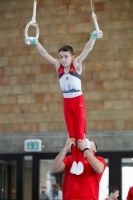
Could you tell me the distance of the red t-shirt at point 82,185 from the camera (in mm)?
4297

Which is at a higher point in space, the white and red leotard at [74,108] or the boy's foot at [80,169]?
the white and red leotard at [74,108]

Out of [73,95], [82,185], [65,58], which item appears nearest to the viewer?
[82,185]

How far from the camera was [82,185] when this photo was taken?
434cm

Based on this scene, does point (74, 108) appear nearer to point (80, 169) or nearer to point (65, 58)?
point (65, 58)

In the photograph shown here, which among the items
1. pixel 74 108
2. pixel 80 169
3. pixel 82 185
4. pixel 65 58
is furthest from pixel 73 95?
pixel 82 185

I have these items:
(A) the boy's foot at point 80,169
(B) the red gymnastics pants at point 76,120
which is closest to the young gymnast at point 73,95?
(B) the red gymnastics pants at point 76,120

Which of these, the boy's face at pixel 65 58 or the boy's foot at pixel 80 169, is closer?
the boy's foot at pixel 80 169

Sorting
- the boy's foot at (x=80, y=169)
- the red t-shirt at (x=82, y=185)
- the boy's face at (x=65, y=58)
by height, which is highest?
the boy's face at (x=65, y=58)

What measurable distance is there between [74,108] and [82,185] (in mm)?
832

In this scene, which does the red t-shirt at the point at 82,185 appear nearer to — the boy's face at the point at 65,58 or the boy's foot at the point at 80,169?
the boy's foot at the point at 80,169

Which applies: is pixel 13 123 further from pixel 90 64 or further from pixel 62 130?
pixel 90 64

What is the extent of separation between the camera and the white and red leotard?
457cm

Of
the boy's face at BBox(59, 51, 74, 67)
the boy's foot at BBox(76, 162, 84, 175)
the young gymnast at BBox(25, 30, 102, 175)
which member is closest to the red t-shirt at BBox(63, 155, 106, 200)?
the boy's foot at BBox(76, 162, 84, 175)

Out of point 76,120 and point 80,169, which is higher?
point 76,120
